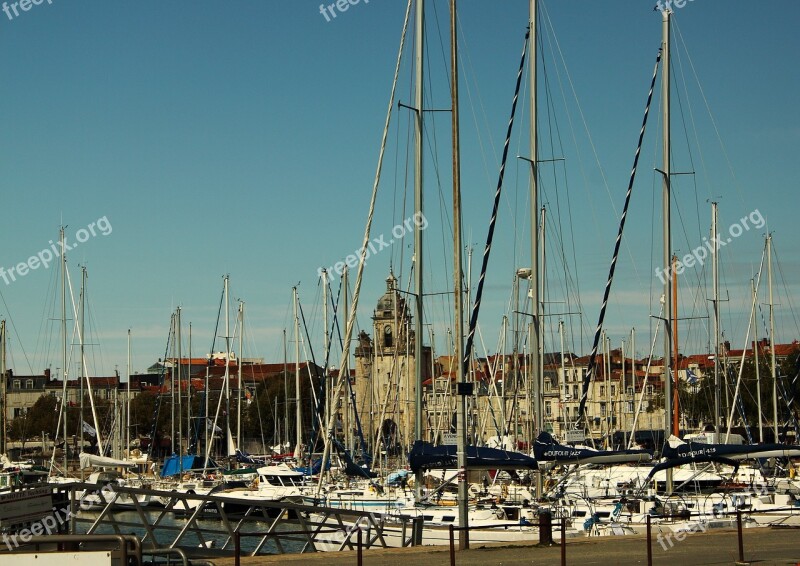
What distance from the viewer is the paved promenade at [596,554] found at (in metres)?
21.0

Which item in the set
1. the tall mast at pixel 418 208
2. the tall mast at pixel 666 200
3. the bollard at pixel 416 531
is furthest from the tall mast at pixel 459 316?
the tall mast at pixel 666 200

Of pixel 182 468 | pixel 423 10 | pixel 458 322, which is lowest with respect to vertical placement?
pixel 182 468

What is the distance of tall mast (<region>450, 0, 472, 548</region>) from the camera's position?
2277cm

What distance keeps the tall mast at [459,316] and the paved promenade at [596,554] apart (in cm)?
102

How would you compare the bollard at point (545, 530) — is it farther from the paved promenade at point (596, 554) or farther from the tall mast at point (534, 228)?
the tall mast at point (534, 228)

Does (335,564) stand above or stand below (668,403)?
below

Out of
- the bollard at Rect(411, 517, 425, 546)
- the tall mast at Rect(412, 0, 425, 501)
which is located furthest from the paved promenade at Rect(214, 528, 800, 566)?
the tall mast at Rect(412, 0, 425, 501)

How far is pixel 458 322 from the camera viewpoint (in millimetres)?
23250

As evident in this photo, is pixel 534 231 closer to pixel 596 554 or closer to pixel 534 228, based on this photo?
pixel 534 228

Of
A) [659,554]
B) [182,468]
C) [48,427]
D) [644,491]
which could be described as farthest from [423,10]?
[48,427]

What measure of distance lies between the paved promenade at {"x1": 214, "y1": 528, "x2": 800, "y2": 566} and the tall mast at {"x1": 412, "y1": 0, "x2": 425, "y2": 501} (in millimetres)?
7673

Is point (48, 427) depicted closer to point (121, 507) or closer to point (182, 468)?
point (182, 468)

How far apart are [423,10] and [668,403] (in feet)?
46.9

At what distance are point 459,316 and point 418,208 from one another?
30.6 feet
